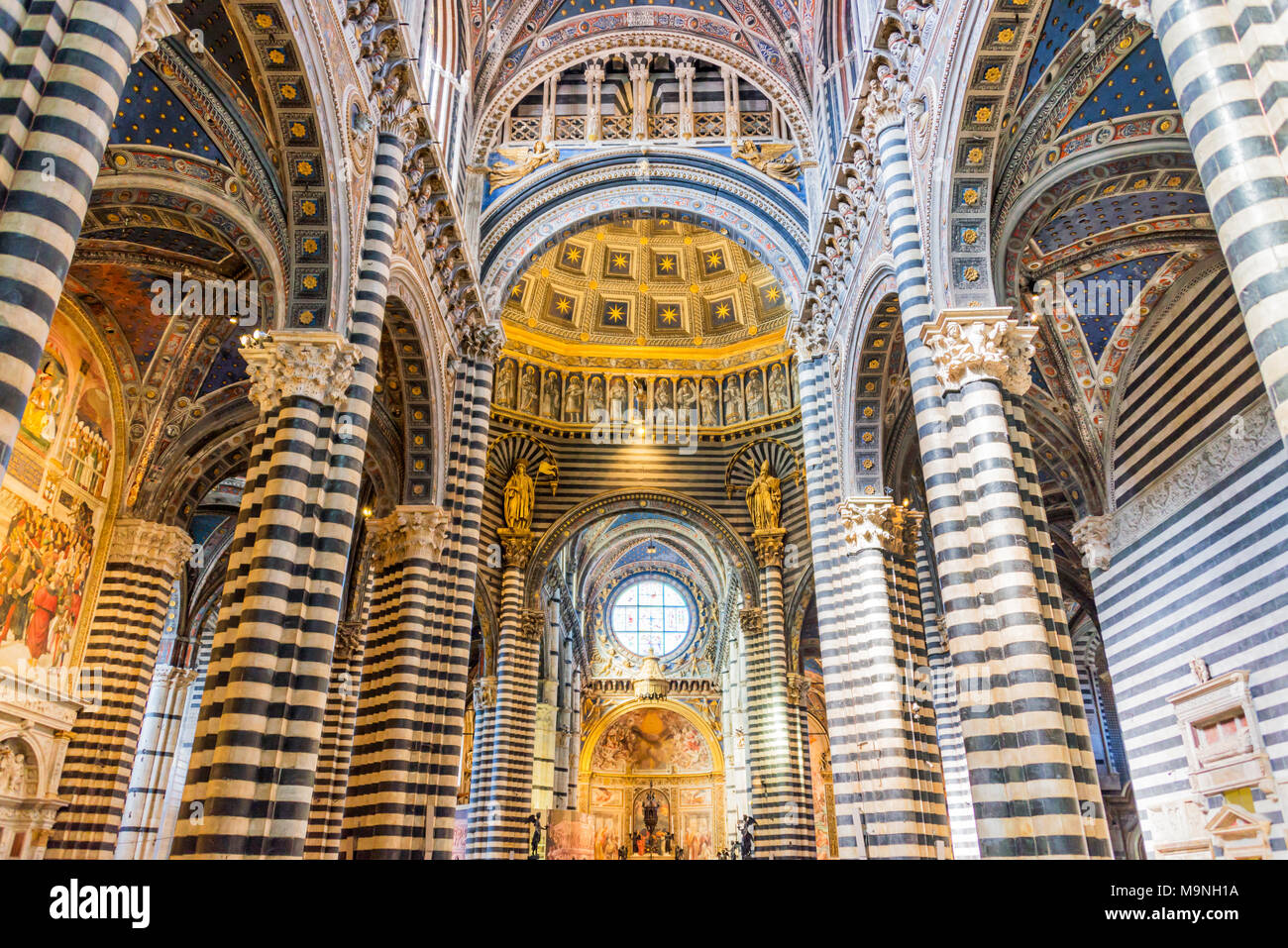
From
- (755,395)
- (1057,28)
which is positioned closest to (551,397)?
(755,395)

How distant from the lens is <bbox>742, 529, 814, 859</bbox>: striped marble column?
23.8 metres

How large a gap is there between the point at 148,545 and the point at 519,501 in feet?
37.8

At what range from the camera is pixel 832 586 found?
15.6 meters

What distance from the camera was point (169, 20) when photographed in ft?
22.4

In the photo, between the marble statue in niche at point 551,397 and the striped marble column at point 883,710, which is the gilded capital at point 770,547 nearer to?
the marble statue in niche at point 551,397

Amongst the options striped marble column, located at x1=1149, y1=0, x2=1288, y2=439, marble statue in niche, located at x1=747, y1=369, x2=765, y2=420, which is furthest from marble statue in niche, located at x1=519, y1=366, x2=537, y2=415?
striped marble column, located at x1=1149, y1=0, x2=1288, y2=439

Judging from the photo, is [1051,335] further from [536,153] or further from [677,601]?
[677,601]

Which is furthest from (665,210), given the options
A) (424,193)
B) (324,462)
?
(324,462)

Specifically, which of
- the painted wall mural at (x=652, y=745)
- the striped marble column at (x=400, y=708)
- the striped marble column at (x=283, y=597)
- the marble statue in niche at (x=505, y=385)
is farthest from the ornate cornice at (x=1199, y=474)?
the painted wall mural at (x=652, y=745)

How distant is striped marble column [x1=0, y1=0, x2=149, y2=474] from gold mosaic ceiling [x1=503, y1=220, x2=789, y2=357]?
859 inches

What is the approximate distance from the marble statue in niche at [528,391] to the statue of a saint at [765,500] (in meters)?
7.43
